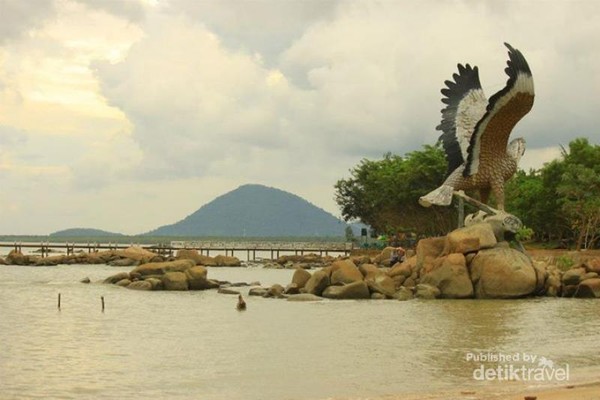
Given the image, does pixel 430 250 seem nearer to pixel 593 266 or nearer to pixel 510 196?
pixel 593 266

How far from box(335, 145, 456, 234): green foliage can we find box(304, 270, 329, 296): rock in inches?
1109

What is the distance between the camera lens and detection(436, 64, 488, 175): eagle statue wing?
35.6 metres

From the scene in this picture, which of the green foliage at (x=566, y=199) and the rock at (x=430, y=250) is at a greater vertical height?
the green foliage at (x=566, y=199)

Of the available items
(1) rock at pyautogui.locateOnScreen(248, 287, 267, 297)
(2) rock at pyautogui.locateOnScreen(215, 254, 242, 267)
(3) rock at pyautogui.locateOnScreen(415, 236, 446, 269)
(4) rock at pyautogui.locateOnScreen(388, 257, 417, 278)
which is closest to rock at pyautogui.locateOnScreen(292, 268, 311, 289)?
(1) rock at pyautogui.locateOnScreen(248, 287, 267, 297)

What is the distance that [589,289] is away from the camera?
112 feet

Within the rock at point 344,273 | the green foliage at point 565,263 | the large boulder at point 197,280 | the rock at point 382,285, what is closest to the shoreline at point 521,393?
the rock at point 382,285

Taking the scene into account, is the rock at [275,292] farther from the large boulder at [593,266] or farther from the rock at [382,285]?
the large boulder at [593,266]

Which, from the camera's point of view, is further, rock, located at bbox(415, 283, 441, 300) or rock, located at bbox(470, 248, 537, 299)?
rock, located at bbox(415, 283, 441, 300)

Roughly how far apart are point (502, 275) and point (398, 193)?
3221 cm

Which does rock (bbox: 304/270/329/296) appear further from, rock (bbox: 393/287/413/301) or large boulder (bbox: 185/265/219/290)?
large boulder (bbox: 185/265/219/290)

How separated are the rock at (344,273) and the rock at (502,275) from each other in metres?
5.24

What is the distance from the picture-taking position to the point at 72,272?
60.8m

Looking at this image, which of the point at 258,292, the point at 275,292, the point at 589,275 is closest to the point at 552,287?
the point at 589,275

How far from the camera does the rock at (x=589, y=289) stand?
33.9 meters
